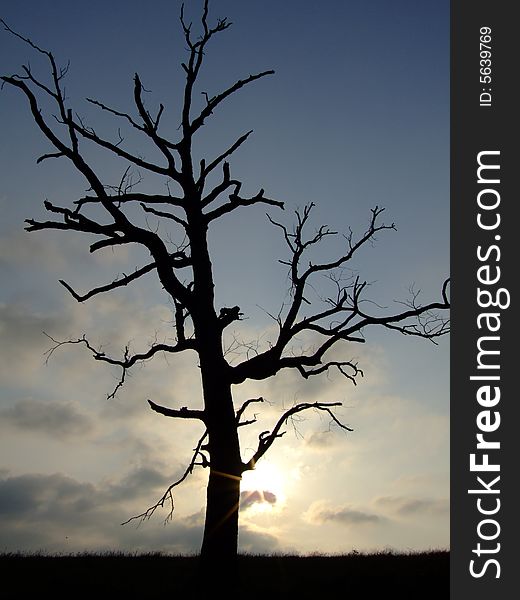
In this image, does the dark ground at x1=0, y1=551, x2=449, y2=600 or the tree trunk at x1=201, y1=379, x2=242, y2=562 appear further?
the tree trunk at x1=201, y1=379, x2=242, y2=562

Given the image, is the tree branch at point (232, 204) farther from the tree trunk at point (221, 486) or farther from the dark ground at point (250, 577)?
the dark ground at point (250, 577)

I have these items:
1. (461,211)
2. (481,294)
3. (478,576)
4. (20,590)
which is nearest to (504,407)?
(481,294)

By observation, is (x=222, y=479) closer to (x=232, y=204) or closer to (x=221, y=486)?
(x=221, y=486)

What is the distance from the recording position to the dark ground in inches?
474

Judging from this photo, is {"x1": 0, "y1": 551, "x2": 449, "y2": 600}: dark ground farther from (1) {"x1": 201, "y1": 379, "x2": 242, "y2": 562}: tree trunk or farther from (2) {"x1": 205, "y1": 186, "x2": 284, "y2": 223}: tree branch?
(2) {"x1": 205, "y1": 186, "x2": 284, "y2": 223}: tree branch

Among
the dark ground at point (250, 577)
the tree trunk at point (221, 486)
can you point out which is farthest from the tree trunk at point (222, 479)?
the dark ground at point (250, 577)

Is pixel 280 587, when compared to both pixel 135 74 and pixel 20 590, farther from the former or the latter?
pixel 135 74

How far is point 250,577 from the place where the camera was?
13.6 meters

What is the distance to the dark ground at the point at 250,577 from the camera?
12039mm

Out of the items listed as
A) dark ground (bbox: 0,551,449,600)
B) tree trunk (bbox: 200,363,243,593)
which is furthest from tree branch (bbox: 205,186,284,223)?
dark ground (bbox: 0,551,449,600)

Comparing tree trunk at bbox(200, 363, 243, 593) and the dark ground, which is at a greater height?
tree trunk at bbox(200, 363, 243, 593)

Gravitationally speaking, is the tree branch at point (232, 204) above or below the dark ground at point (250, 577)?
above

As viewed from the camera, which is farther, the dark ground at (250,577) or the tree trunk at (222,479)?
the tree trunk at (222,479)

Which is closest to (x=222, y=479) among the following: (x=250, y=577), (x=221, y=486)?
(x=221, y=486)
